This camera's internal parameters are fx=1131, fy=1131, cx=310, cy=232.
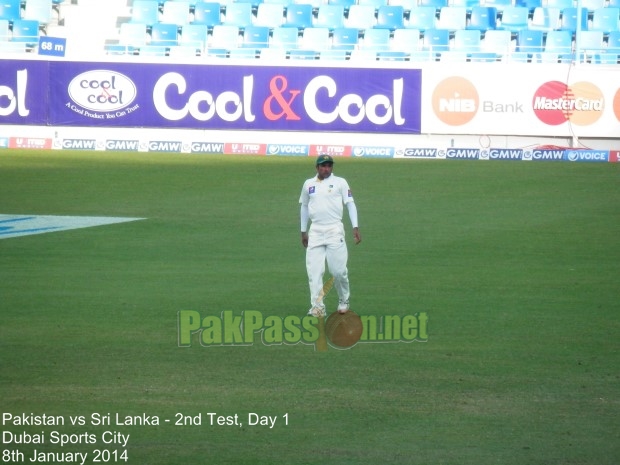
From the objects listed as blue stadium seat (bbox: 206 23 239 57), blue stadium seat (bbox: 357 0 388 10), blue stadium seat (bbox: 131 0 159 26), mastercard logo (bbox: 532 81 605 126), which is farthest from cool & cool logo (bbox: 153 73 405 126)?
blue stadium seat (bbox: 357 0 388 10)

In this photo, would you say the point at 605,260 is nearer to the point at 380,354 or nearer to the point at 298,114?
the point at 380,354

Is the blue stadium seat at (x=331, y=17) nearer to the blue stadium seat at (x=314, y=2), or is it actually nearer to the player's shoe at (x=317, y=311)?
the blue stadium seat at (x=314, y=2)

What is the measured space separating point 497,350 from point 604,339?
1369 mm

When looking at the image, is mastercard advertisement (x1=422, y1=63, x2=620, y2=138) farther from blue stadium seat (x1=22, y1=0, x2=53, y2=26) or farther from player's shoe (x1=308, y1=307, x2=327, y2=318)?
player's shoe (x1=308, y1=307, x2=327, y2=318)

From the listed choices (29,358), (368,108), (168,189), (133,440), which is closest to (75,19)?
(368,108)

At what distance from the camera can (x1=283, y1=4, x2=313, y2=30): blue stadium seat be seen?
4203 centimetres

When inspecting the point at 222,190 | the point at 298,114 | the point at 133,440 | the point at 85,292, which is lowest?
the point at 133,440

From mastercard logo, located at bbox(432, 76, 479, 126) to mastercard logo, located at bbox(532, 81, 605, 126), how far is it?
6.29 ft

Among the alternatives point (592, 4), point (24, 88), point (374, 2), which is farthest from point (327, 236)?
point (592, 4)

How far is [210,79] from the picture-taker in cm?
3591

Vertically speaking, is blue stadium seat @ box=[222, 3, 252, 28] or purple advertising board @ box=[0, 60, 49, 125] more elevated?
blue stadium seat @ box=[222, 3, 252, 28]

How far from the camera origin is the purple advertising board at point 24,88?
36.0m

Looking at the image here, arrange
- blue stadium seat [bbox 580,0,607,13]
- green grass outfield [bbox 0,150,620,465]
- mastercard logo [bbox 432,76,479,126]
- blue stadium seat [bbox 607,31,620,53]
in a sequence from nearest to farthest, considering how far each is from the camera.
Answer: green grass outfield [bbox 0,150,620,465], mastercard logo [bbox 432,76,479,126], blue stadium seat [bbox 607,31,620,53], blue stadium seat [bbox 580,0,607,13]

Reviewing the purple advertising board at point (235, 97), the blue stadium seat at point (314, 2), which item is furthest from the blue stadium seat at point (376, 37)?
the purple advertising board at point (235, 97)
